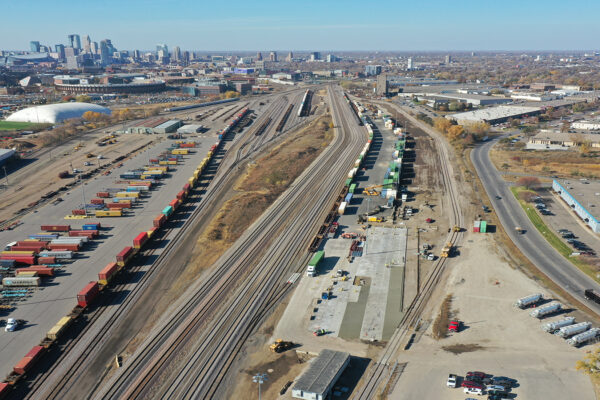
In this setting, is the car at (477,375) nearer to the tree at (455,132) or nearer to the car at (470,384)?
the car at (470,384)

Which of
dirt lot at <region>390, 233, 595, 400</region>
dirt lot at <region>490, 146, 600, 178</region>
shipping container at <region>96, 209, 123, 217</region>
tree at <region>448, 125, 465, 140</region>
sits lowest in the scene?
dirt lot at <region>390, 233, 595, 400</region>

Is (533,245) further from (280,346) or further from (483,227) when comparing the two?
(280,346)

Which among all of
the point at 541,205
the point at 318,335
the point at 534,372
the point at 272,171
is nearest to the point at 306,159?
the point at 272,171

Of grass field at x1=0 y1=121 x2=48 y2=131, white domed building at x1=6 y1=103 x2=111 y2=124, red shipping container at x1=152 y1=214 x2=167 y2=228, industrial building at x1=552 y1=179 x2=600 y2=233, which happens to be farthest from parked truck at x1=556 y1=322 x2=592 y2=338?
white domed building at x1=6 y1=103 x2=111 y2=124

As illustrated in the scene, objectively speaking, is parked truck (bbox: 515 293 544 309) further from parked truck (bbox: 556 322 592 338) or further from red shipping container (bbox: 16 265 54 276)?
red shipping container (bbox: 16 265 54 276)

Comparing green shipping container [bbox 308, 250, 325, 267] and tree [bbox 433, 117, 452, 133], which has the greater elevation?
tree [bbox 433, 117, 452, 133]

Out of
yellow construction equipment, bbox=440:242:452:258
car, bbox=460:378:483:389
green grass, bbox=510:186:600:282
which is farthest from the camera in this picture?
yellow construction equipment, bbox=440:242:452:258

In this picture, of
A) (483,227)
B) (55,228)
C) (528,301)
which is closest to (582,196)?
(483,227)

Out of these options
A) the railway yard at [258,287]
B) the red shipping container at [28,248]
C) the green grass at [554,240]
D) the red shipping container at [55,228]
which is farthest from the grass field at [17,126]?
the green grass at [554,240]
